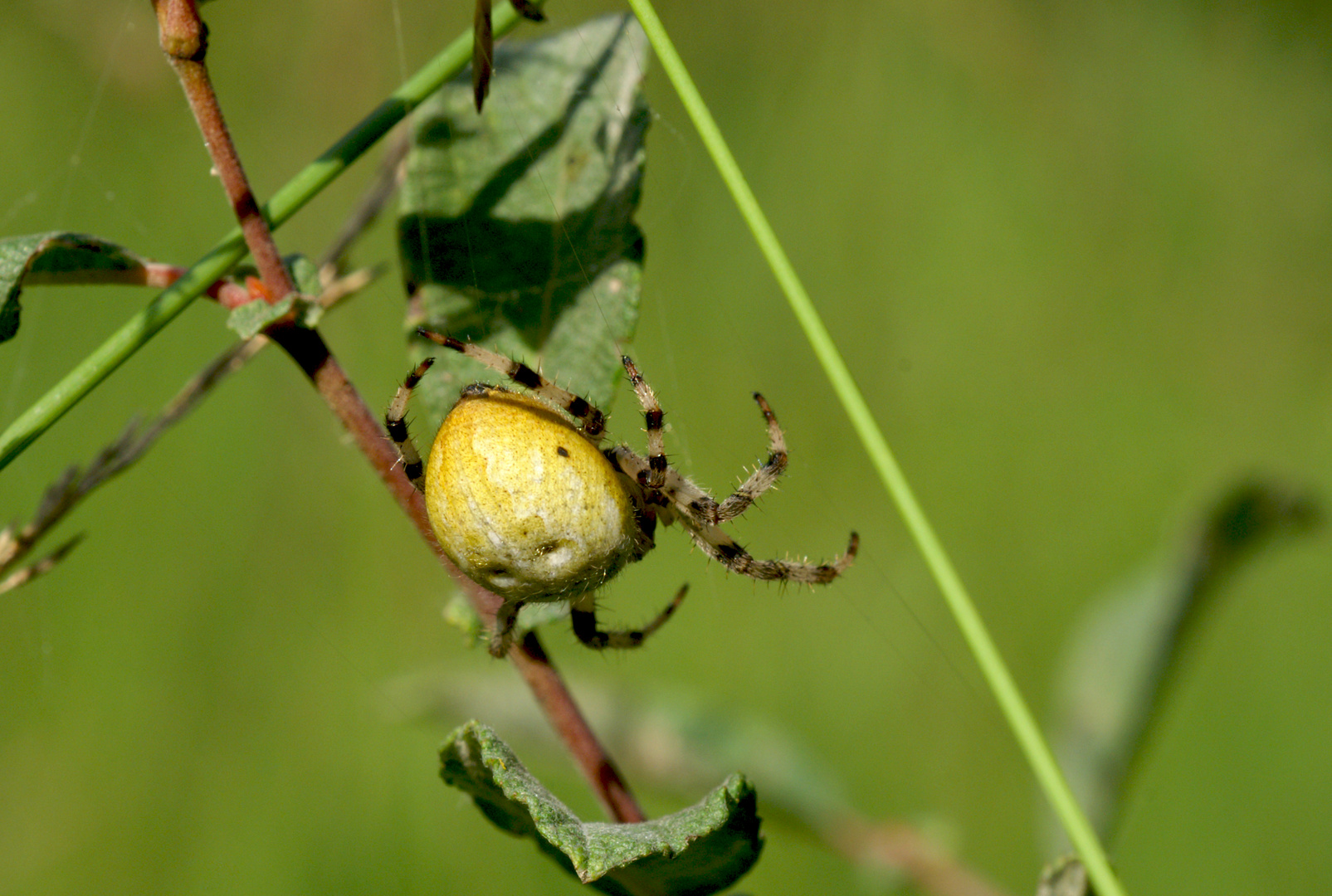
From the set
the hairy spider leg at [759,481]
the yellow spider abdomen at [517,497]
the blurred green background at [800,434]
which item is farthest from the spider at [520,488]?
the blurred green background at [800,434]

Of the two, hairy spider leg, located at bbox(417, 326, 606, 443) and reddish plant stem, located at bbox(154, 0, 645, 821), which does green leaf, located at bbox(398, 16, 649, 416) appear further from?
reddish plant stem, located at bbox(154, 0, 645, 821)

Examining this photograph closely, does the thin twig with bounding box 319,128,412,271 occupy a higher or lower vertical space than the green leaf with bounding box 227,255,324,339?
higher

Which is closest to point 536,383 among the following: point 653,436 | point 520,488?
point 520,488

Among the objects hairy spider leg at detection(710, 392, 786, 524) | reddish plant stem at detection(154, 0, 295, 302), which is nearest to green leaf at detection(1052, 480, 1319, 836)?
hairy spider leg at detection(710, 392, 786, 524)

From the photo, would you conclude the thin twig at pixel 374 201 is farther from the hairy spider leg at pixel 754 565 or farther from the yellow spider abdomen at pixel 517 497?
the hairy spider leg at pixel 754 565

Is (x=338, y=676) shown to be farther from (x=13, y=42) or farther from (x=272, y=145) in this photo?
(x=13, y=42)

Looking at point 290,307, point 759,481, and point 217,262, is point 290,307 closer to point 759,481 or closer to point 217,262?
point 217,262
